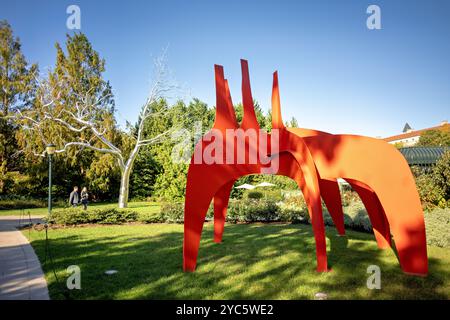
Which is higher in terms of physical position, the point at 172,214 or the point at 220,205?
the point at 220,205

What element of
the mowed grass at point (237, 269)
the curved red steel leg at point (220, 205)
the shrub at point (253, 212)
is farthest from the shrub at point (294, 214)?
the curved red steel leg at point (220, 205)

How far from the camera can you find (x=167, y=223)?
1535 cm

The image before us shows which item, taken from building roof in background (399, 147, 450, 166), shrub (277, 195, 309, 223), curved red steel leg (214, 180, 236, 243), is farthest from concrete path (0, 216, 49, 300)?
building roof in background (399, 147, 450, 166)

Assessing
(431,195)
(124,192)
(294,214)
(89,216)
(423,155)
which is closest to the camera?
(431,195)

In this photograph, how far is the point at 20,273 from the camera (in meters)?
6.71

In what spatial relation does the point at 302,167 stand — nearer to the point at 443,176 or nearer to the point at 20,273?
the point at 20,273

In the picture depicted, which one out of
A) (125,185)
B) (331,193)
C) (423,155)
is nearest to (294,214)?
(331,193)

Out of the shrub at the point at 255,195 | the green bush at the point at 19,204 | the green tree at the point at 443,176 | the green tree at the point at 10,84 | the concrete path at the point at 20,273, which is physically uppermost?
the green tree at the point at 10,84

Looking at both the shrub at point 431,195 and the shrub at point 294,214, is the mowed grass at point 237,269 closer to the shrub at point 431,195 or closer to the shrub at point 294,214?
the shrub at point 431,195

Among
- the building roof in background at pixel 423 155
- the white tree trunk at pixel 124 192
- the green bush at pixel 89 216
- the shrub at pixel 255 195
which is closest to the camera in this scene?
the green bush at pixel 89 216

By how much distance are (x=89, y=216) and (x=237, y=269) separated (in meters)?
10.6

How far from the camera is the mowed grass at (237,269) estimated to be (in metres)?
5.43

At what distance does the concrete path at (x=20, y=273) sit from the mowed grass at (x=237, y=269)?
21 centimetres
